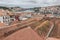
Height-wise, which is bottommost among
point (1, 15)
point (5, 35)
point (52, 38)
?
point (52, 38)

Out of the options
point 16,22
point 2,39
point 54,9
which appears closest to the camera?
point 2,39

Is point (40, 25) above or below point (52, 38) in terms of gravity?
above

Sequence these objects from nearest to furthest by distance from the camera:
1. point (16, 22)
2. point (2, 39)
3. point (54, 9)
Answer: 1. point (2, 39)
2. point (16, 22)
3. point (54, 9)

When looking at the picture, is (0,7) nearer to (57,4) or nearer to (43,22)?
(43,22)

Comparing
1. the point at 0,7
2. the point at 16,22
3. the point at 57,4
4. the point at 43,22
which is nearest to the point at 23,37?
the point at 16,22

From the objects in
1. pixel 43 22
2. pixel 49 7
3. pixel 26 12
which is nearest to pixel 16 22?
pixel 26 12

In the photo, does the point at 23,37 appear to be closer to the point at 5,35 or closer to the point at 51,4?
the point at 5,35

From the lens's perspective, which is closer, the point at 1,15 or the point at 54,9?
the point at 1,15
